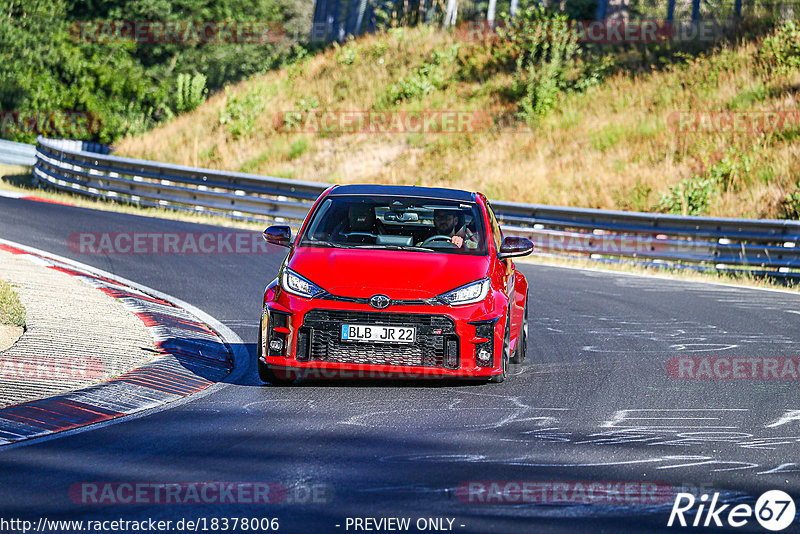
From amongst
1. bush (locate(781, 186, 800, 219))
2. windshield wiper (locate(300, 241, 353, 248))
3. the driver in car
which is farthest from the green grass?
bush (locate(781, 186, 800, 219))

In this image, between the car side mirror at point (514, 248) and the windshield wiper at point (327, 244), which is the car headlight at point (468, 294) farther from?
the windshield wiper at point (327, 244)

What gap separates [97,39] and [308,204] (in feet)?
110

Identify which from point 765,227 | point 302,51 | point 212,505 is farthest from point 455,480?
point 302,51

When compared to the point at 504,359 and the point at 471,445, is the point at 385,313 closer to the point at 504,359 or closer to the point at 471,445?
the point at 504,359

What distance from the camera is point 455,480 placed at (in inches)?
223

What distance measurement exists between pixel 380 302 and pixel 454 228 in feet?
5.19

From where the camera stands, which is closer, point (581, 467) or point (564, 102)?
point (581, 467)

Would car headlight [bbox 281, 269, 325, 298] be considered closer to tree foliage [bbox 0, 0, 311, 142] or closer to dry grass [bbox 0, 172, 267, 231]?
dry grass [bbox 0, 172, 267, 231]

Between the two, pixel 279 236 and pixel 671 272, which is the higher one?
pixel 279 236

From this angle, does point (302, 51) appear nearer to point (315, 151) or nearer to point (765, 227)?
point (315, 151)

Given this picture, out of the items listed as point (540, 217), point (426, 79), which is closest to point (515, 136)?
point (426, 79)

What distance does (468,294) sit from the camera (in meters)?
8.31

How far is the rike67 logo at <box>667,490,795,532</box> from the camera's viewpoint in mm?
5031

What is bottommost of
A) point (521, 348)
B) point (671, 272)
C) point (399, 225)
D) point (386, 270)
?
point (671, 272)
